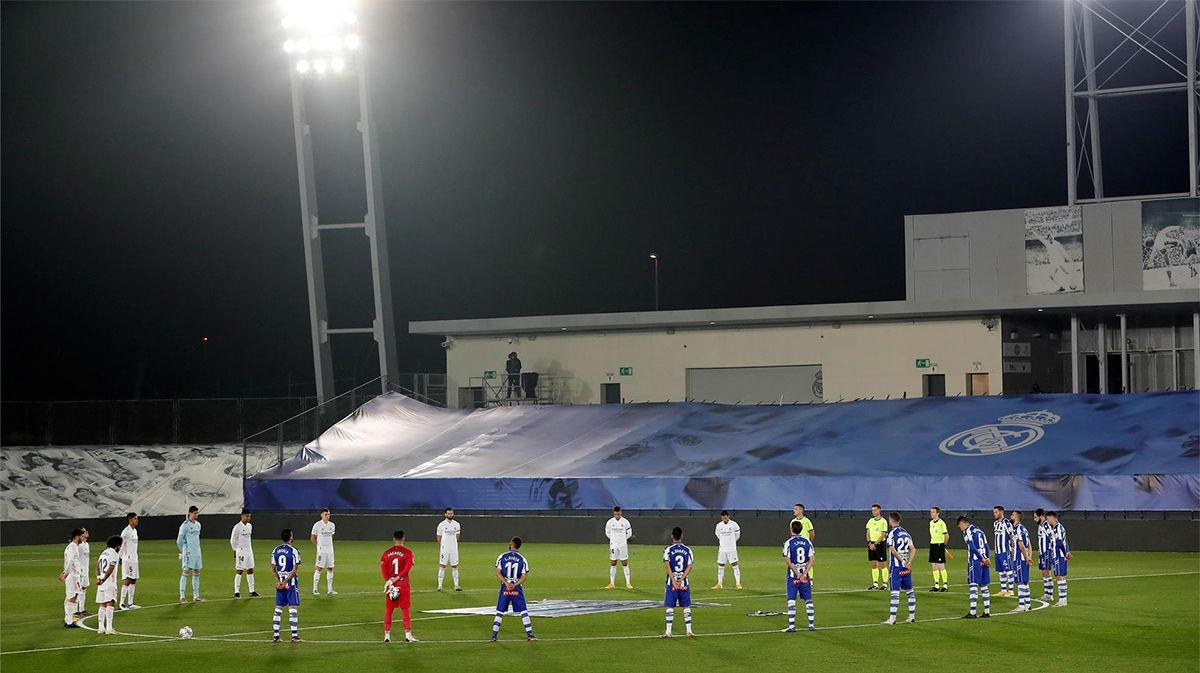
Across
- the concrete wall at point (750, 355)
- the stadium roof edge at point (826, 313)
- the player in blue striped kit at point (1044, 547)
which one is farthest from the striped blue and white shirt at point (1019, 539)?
the concrete wall at point (750, 355)

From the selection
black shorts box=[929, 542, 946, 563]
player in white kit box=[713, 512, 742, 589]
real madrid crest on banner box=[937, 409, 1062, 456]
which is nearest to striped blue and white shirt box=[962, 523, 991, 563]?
black shorts box=[929, 542, 946, 563]

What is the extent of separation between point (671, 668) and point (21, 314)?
71.2 metres

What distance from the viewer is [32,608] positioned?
33.7 m

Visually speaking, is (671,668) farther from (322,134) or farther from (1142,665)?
(322,134)

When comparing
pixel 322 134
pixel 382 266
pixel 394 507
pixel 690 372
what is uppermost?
pixel 322 134

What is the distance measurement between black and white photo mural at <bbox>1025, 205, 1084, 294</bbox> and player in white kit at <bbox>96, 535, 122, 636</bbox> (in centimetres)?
4275

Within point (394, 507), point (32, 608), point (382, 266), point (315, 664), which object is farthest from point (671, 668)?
point (382, 266)

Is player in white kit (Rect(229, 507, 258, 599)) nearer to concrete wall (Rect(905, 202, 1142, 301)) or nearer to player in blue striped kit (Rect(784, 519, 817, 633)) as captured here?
player in blue striped kit (Rect(784, 519, 817, 633))

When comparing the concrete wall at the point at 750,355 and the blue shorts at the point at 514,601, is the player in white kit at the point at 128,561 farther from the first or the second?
the concrete wall at the point at 750,355

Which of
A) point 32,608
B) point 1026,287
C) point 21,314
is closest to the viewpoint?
point 32,608

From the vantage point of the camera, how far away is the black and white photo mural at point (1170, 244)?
58812 mm

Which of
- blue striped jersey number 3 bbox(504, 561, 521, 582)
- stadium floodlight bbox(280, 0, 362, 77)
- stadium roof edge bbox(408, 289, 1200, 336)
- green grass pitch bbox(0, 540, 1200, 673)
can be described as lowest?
green grass pitch bbox(0, 540, 1200, 673)

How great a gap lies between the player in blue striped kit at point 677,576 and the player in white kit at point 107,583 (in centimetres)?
1049

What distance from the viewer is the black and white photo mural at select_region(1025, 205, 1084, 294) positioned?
200ft
